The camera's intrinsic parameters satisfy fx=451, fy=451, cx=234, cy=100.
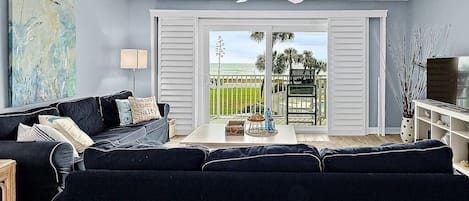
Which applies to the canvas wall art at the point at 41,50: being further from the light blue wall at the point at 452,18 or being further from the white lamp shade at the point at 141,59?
the light blue wall at the point at 452,18

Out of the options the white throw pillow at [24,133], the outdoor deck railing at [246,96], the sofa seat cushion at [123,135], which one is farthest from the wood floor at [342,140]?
the white throw pillow at [24,133]

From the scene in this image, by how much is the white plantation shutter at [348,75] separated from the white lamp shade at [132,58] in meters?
3.06

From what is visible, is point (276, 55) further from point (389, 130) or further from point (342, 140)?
point (389, 130)

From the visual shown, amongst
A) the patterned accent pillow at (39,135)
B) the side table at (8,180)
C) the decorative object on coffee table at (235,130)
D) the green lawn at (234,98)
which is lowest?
the side table at (8,180)

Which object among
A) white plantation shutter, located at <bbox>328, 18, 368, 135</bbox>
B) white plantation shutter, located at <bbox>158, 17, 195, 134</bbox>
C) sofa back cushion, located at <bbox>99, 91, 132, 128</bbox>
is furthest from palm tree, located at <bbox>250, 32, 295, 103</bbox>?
sofa back cushion, located at <bbox>99, 91, 132, 128</bbox>

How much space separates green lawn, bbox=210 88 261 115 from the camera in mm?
7816

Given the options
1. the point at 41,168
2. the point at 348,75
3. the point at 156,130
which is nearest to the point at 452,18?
the point at 348,75

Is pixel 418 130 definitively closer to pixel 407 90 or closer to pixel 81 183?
pixel 407 90

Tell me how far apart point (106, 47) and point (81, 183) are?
4969 mm

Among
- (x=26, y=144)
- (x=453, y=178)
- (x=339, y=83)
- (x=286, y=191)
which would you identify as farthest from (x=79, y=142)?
(x=339, y=83)

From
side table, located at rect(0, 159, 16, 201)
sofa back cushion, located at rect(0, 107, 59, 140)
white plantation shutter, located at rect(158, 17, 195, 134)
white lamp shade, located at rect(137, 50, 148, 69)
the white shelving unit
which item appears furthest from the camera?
white plantation shutter, located at rect(158, 17, 195, 134)

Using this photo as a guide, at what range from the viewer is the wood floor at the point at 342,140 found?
22.1ft

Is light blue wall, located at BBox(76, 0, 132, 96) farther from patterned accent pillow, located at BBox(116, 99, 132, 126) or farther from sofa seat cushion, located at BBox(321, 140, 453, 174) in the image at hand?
sofa seat cushion, located at BBox(321, 140, 453, 174)

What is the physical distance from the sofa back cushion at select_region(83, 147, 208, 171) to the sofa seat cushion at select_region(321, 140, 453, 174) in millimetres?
585
